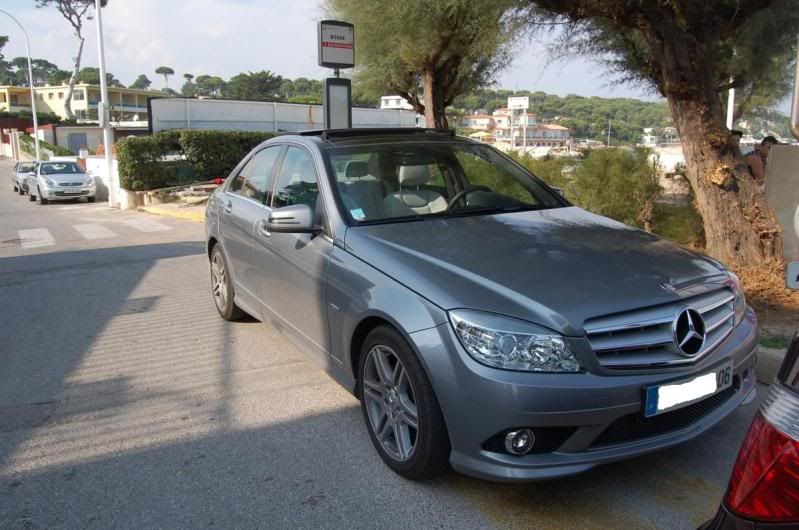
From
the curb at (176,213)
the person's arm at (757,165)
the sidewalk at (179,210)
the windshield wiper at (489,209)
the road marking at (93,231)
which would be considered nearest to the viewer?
the windshield wiper at (489,209)

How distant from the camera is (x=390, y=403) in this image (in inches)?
133

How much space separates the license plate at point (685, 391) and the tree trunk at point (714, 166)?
4081 mm

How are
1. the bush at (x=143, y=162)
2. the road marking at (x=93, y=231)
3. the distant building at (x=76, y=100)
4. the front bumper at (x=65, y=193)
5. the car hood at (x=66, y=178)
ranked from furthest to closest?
the distant building at (x=76, y=100), the car hood at (x=66, y=178), the front bumper at (x=65, y=193), the bush at (x=143, y=162), the road marking at (x=93, y=231)

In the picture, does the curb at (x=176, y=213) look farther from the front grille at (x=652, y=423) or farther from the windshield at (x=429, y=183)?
the front grille at (x=652, y=423)

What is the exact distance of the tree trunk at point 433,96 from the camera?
14.7 metres

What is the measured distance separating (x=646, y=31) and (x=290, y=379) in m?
5.24

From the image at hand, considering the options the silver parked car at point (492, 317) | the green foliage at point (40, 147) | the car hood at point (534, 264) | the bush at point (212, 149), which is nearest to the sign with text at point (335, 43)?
the silver parked car at point (492, 317)

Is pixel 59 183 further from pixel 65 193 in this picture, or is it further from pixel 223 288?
pixel 223 288

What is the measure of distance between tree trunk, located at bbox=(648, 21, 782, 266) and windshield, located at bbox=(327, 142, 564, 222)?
288 centimetres

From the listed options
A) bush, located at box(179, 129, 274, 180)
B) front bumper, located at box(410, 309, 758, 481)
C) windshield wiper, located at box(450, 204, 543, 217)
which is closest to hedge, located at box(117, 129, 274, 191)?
bush, located at box(179, 129, 274, 180)

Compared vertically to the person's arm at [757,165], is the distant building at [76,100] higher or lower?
higher

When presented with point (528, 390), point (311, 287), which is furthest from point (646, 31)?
point (528, 390)

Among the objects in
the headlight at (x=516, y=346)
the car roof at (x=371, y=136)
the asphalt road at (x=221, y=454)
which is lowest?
the asphalt road at (x=221, y=454)

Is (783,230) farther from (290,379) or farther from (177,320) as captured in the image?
(177,320)
